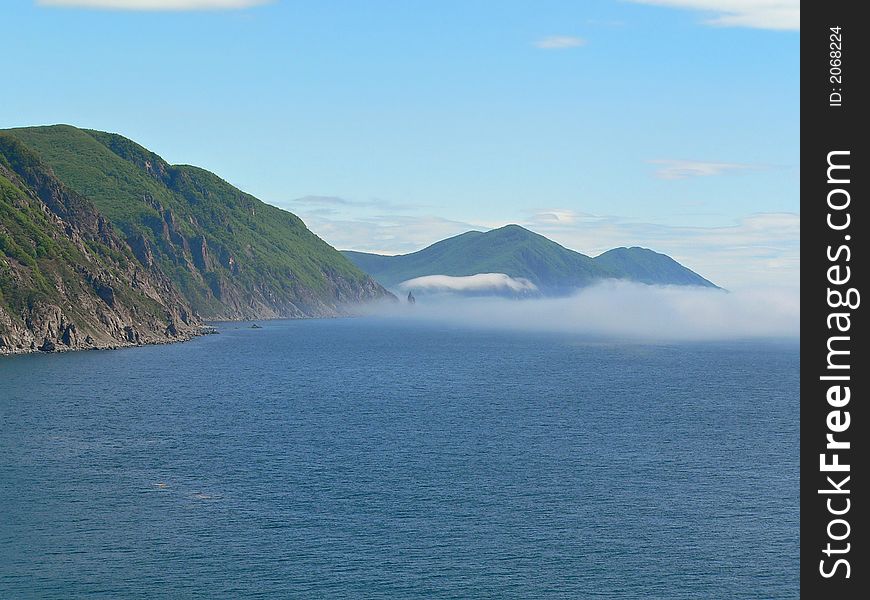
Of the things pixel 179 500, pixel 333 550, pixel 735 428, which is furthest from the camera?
pixel 735 428

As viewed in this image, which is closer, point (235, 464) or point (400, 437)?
point (235, 464)

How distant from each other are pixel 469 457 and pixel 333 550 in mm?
55061

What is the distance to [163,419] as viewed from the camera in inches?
7800

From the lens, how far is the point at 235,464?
502ft
